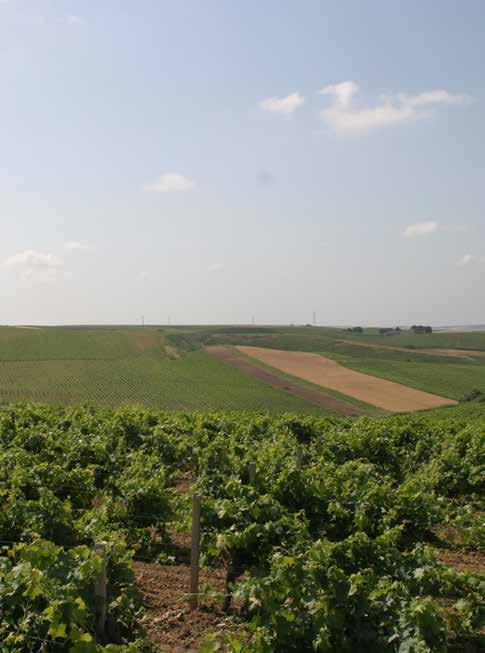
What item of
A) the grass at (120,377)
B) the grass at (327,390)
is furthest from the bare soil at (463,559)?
the grass at (327,390)

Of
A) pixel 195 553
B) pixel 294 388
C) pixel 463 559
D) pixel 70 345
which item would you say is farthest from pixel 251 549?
pixel 70 345

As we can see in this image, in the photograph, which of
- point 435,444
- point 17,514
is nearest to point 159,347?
point 435,444

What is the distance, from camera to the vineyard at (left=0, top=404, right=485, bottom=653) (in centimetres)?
511

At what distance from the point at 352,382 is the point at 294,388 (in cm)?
854

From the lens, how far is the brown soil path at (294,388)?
48719mm

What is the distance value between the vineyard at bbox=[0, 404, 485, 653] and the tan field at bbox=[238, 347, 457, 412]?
3904 cm

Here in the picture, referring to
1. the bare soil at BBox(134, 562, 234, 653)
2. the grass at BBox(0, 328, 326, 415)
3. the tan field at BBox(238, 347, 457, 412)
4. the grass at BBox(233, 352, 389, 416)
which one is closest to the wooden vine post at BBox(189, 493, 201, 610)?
the bare soil at BBox(134, 562, 234, 653)

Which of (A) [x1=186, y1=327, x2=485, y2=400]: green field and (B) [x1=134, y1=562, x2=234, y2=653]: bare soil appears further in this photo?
(A) [x1=186, y1=327, x2=485, y2=400]: green field

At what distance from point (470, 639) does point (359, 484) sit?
378 centimetres

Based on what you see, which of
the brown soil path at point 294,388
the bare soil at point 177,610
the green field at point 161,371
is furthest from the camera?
the green field at point 161,371

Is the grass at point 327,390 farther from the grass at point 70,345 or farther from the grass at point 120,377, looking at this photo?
the grass at point 70,345

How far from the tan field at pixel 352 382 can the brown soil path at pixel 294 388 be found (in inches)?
104

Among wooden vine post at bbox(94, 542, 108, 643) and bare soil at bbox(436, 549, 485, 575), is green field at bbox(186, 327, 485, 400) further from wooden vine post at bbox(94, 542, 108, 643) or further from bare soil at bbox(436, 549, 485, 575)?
wooden vine post at bbox(94, 542, 108, 643)

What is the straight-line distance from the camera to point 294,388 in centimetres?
5872
